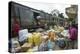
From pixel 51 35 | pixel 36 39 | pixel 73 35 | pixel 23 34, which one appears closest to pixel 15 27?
pixel 23 34

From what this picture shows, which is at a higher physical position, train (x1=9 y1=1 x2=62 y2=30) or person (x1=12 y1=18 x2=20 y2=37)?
train (x1=9 y1=1 x2=62 y2=30)

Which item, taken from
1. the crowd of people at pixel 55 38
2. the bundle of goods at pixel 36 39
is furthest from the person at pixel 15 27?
the bundle of goods at pixel 36 39

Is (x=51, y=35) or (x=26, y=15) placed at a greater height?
(x=26, y=15)

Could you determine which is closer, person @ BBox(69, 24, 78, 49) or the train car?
the train car

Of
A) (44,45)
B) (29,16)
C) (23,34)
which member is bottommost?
(44,45)

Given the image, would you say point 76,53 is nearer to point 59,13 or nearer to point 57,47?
point 57,47

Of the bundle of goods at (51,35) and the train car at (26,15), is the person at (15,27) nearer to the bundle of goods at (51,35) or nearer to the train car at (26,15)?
the train car at (26,15)

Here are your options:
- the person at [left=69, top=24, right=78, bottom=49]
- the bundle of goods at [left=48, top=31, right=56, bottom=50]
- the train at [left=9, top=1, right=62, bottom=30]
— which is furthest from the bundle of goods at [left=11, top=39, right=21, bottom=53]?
the person at [left=69, top=24, right=78, bottom=49]

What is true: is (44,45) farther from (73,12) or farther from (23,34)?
(73,12)

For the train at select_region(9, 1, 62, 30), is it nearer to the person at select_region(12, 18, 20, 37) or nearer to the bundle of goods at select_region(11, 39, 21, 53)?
the person at select_region(12, 18, 20, 37)

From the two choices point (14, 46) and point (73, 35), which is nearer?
point (14, 46)

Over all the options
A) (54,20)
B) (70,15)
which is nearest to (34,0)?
(54,20)

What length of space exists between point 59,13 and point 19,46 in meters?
0.49

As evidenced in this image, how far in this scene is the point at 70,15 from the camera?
166 centimetres
